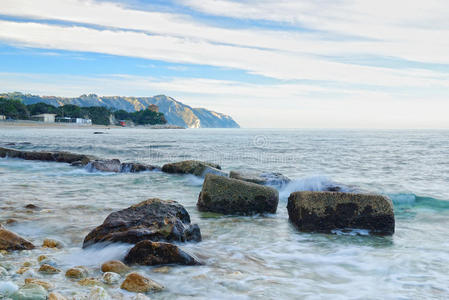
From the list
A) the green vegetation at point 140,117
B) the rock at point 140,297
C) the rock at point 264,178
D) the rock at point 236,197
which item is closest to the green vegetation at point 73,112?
the green vegetation at point 140,117

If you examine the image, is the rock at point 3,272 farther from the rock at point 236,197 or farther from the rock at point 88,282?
the rock at point 236,197

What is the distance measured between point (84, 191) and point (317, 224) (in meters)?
6.21

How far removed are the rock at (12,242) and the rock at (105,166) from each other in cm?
951

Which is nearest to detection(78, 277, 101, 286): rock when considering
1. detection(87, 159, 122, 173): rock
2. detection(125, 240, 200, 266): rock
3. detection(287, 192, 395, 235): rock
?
detection(125, 240, 200, 266): rock

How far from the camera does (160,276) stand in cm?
407

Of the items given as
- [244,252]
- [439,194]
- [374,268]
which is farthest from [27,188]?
[439,194]

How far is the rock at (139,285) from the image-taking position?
360 centimetres

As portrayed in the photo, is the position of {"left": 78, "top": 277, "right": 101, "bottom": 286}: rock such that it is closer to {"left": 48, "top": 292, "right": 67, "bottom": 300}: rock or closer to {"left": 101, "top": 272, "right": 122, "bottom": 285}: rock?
{"left": 101, "top": 272, "right": 122, "bottom": 285}: rock

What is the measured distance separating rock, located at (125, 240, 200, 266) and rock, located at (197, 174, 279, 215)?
120 inches

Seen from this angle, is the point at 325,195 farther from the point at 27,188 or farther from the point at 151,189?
the point at 27,188

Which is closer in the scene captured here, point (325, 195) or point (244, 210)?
point (325, 195)

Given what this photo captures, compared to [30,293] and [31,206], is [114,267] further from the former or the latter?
[31,206]

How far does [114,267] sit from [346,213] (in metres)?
3.89

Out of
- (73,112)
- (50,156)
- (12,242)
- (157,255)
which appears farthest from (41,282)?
→ (73,112)
